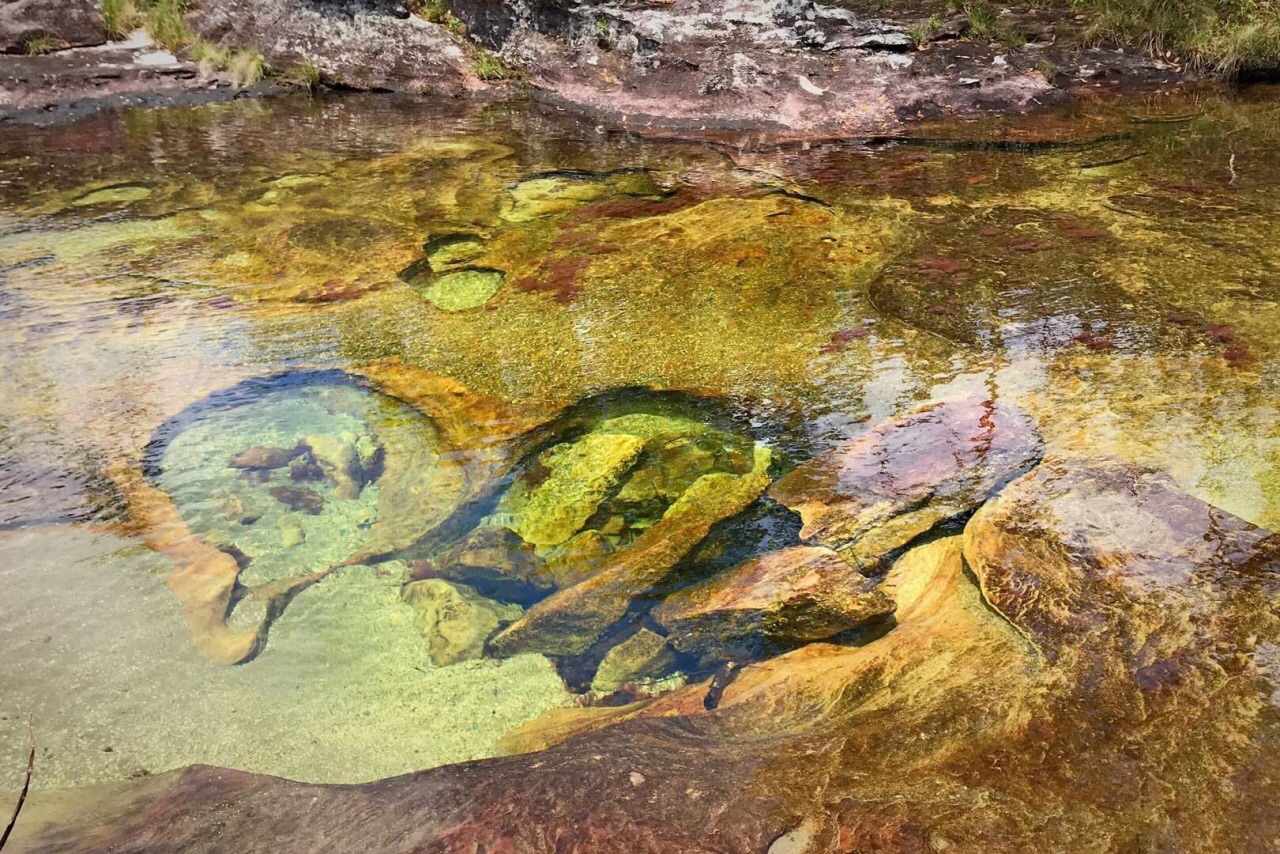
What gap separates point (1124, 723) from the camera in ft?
5.68

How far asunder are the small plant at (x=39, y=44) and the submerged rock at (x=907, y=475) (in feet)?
24.2

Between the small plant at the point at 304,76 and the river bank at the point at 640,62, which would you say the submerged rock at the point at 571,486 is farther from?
the small plant at the point at 304,76

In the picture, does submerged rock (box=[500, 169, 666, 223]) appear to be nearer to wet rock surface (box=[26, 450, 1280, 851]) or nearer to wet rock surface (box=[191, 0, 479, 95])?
wet rock surface (box=[191, 0, 479, 95])

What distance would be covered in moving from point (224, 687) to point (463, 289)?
2.17 m

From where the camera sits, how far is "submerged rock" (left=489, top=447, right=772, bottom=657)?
7.36 feet

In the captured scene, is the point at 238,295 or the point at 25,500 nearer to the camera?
the point at 25,500

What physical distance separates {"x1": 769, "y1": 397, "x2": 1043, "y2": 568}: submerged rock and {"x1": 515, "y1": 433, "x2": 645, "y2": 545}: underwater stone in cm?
51

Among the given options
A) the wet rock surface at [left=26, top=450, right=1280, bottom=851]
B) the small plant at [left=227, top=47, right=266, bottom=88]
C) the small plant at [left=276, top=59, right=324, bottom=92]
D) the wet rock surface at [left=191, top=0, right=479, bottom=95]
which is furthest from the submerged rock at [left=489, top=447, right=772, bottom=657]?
the small plant at [left=227, top=47, right=266, bottom=88]

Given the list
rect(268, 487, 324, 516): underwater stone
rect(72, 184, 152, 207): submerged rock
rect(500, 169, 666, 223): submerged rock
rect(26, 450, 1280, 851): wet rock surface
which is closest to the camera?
rect(26, 450, 1280, 851): wet rock surface

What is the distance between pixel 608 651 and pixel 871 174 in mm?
3638

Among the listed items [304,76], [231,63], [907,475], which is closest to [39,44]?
[231,63]

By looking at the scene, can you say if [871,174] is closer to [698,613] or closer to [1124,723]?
[698,613]

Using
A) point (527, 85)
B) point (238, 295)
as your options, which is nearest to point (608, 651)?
point (238, 295)

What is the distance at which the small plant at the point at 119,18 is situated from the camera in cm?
711
